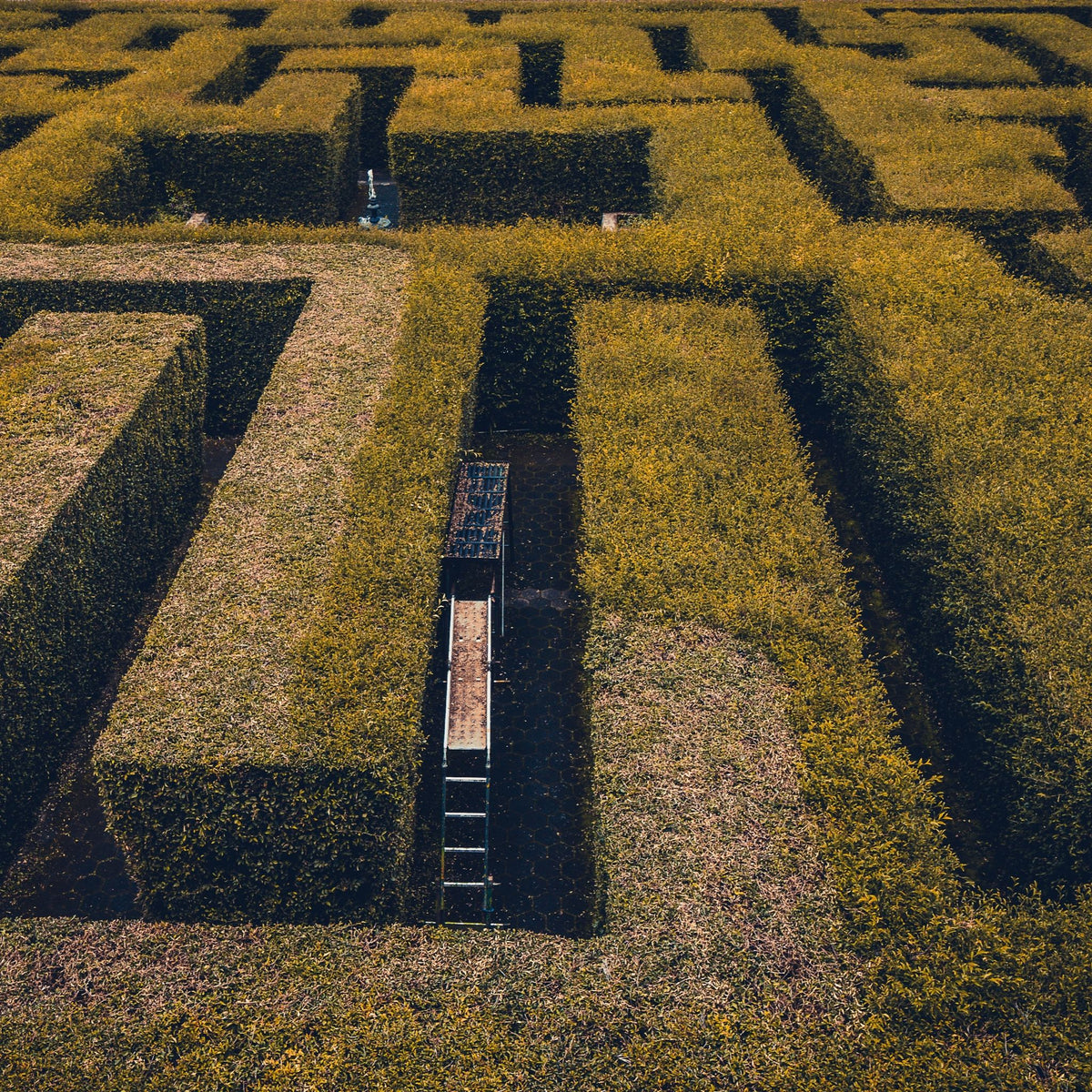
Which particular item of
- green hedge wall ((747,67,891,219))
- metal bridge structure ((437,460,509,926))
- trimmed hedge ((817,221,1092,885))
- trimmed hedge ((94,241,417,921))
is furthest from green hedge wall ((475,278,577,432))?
green hedge wall ((747,67,891,219))

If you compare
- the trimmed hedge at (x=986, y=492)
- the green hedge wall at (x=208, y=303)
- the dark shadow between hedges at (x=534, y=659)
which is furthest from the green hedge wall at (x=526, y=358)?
the trimmed hedge at (x=986, y=492)

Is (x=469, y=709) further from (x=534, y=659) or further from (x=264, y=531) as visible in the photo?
(x=264, y=531)

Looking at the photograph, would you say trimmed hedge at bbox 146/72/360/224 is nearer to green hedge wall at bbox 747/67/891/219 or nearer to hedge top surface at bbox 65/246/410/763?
hedge top surface at bbox 65/246/410/763

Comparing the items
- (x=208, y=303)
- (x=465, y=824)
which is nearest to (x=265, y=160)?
(x=208, y=303)

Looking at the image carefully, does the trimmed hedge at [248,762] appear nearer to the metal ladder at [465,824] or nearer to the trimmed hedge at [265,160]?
the metal ladder at [465,824]

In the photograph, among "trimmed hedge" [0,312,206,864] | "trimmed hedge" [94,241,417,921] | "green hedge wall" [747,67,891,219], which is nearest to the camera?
"trimmed hedge" [94,241,417,921]

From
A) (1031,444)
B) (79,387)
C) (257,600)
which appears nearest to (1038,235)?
(1031,444)
